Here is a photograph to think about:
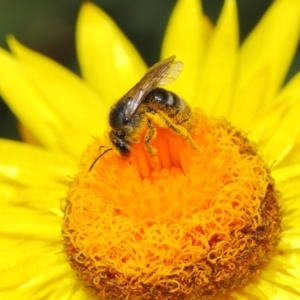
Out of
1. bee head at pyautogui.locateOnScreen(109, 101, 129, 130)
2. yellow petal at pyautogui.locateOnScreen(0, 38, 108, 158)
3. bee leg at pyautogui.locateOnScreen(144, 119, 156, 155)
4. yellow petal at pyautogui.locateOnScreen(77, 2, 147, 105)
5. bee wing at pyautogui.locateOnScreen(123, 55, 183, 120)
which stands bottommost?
yellow petal at pyautogui.locateOnScreen(0, 38, 108, 158)

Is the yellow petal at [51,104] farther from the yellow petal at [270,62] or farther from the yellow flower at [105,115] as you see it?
the yellow petal at [270,62]

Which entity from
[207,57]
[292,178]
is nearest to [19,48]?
[207,57]

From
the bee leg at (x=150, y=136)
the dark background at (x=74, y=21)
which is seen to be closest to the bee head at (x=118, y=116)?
the bee leg at (x=150, y=136)

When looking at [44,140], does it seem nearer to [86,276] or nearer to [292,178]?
[86,276]

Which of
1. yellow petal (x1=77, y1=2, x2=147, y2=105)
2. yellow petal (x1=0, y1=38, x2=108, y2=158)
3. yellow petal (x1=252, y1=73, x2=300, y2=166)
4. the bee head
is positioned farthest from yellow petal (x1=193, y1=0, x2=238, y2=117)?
the bee head

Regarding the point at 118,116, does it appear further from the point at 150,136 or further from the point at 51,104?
the point at 51,104

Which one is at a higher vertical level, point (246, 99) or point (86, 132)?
point (246, 99)

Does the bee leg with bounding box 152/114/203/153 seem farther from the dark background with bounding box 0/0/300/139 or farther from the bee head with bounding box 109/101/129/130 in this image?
the dark background with bounding box 0/0/300/139
